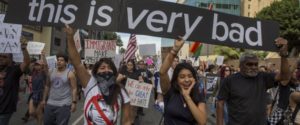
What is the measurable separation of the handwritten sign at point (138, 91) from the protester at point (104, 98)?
19.3ft

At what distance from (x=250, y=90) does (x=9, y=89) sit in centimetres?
303

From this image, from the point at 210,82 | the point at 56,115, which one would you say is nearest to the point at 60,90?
the point at 56,115

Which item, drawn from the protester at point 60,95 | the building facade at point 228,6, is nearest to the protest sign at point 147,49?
the protester at point 60,95

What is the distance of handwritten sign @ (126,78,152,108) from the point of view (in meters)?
10.7

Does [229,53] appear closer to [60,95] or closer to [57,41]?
[57,41]

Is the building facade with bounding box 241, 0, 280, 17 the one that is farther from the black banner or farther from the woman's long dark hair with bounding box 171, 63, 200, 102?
the woman's long dark hair with bounding box 171, 63, 200, 102

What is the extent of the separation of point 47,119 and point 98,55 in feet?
21.9

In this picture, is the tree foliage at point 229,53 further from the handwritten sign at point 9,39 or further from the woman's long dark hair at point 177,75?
the woman's long dark hair at point 177,75

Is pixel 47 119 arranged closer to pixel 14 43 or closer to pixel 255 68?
pixel 14 43

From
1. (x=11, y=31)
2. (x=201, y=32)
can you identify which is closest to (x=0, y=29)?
(x=11, y=31)

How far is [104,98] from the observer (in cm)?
457

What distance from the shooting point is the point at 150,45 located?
1752cm

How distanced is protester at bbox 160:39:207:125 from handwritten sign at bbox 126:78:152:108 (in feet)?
19.7

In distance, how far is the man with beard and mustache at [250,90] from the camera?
5184 millimetres
